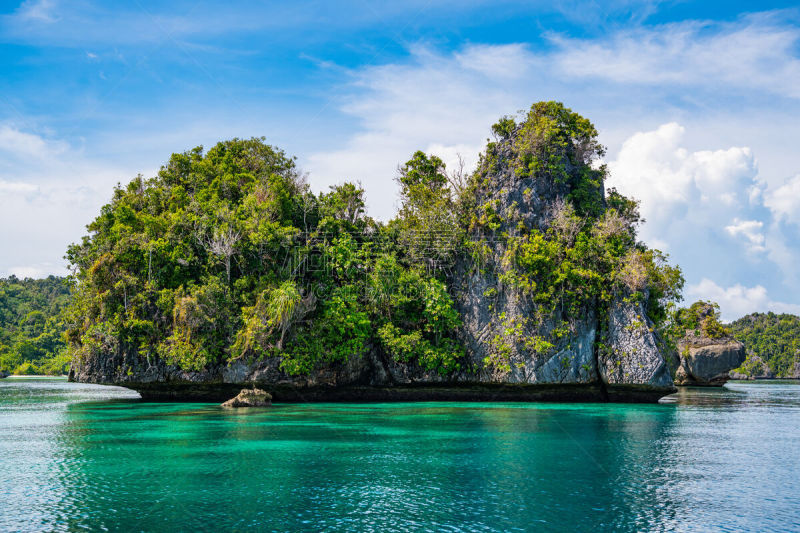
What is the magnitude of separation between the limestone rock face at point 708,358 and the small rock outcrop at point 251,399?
1651 inches

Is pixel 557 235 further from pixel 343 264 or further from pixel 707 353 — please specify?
pixel 707 353

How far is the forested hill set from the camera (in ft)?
246

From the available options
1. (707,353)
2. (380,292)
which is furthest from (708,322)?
(380,292)

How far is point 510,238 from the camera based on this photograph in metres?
32.6

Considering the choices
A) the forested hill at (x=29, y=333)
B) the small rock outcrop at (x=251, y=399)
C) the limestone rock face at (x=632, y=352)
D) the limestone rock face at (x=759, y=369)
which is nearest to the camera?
the small rock outcrop at (x=251, y=399)

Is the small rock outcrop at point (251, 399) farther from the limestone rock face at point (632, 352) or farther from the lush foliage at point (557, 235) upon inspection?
the limestone rock face at point (632, 352)

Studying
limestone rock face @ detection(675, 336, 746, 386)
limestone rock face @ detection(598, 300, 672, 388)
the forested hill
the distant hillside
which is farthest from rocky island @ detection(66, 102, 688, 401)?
the distant hillside

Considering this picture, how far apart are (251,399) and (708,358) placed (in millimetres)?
43847

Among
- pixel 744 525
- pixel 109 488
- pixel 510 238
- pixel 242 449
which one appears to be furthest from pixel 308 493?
pixel 510 238

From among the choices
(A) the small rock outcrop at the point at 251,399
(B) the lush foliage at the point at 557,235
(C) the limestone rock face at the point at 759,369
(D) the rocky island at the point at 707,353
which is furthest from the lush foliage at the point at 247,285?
(C) the limestone rock face at the point at 759,369

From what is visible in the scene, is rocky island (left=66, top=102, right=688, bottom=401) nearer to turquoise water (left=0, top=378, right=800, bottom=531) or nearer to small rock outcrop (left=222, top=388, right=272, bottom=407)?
small rock outcrop (left=222, top=388, right=272, bottom=407)

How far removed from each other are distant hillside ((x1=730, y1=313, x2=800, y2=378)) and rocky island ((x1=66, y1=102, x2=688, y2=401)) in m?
69.8

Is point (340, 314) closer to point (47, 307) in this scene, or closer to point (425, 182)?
point (425, 182)

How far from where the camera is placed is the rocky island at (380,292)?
30.3 metres
